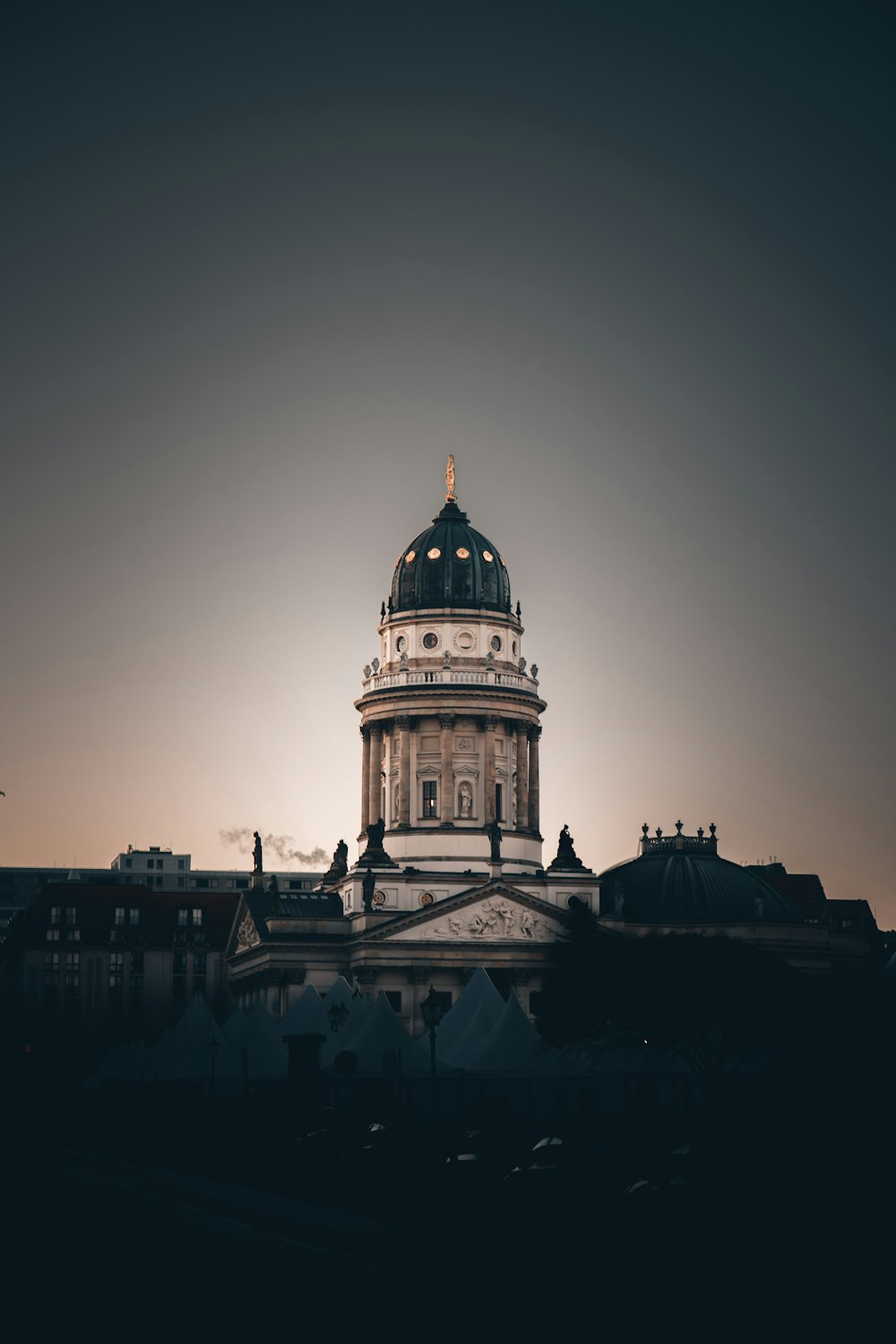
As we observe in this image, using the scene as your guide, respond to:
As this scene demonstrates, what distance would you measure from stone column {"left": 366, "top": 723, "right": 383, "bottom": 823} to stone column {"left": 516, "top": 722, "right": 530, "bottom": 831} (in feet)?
30.4

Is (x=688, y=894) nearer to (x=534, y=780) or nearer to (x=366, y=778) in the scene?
(x=534, y=780)

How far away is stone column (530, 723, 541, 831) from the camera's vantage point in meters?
145

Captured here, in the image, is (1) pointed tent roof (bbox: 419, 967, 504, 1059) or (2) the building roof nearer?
(1) pointed tent roof (bbox: 419, 967, 504, 1059)

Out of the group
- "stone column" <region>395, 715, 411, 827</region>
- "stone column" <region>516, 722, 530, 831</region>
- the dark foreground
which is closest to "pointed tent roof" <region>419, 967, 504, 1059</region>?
the dark foreground

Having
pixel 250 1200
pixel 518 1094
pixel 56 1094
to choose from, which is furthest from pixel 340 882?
pixel 250 1200

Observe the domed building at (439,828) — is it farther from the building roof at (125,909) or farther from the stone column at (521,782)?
the building roof at (125,909)

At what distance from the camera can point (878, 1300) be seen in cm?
2969

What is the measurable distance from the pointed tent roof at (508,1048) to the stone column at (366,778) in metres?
54.4

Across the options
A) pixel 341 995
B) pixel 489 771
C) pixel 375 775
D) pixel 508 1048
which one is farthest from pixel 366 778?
pixel 508 1048

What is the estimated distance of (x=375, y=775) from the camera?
145m

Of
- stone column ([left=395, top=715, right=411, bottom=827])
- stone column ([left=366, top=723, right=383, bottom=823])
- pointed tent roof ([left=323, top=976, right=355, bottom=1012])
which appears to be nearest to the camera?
pointed tent roof ([left=323, top=976, right=355, bottom=1012])

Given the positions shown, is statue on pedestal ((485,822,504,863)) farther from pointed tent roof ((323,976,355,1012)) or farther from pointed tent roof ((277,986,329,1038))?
pointed tent roof ((277,986,329,1038))

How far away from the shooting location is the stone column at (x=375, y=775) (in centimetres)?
14450

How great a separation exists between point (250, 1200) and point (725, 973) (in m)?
55.6
